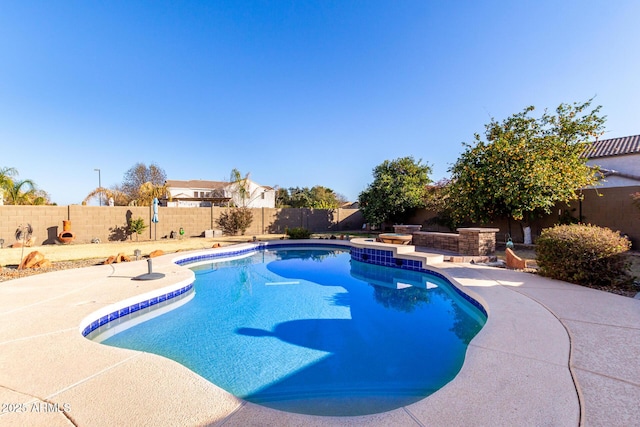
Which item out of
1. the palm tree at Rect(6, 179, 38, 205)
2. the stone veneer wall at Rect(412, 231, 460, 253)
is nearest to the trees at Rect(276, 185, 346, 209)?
the palm tree at Rect(6, 179, 38, 205)

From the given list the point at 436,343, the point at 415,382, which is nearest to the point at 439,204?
the point at 436,343

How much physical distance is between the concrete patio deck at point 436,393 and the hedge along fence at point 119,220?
462 inches

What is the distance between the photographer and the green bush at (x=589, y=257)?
5.67 metres

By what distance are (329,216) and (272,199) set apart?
67.9ft

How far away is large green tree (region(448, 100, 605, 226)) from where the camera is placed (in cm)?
1045

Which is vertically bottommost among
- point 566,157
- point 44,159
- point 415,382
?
point 415,382

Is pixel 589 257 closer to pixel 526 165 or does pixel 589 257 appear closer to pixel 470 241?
pixel 470 241

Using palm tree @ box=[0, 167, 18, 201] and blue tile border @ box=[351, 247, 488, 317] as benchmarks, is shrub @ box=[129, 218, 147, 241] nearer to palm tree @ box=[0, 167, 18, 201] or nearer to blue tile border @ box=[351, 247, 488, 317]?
palm tree @ box=[0, 167, 18, 201]

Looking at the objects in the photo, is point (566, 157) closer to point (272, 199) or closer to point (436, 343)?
point (436, 343)

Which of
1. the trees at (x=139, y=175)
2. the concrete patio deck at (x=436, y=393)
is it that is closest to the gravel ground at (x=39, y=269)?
the concrete patio deck at (x=436, y=393)

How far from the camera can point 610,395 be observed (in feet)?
7.42

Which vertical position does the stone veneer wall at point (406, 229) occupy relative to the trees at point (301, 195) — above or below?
below

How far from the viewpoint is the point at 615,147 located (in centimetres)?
1661

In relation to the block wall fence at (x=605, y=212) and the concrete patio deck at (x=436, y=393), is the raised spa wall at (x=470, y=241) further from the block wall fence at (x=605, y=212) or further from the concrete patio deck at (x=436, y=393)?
the concrete patio deck at (x=436, y=393)
